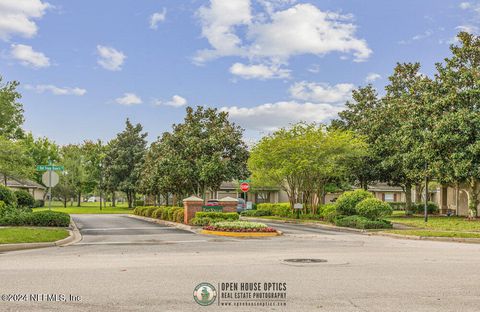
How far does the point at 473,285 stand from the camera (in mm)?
9312

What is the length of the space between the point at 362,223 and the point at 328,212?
25.4 ft

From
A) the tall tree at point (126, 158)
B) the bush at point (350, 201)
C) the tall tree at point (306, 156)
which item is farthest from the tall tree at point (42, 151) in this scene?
the bush at point (350, 201)

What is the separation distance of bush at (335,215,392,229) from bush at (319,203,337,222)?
10.5 ft

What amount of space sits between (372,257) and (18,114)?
4535cm

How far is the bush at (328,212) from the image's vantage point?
108 ft

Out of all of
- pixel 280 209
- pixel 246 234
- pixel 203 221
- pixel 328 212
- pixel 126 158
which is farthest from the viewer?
pixel 126 158

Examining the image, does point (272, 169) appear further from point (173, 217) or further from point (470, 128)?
point (470, 128)

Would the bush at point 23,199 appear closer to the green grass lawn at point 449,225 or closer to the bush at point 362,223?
the bush at point 362,223

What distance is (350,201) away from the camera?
3105 centimetres

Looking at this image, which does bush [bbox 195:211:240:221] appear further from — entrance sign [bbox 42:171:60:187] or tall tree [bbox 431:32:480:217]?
tall tree [bbox 431:32:480:217]

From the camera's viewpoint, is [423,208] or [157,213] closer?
[157,213]

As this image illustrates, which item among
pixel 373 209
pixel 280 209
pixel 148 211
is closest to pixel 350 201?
pixel 373 209

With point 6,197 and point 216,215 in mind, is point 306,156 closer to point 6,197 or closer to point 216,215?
point 216,215

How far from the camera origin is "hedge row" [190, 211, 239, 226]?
27.1 meters
